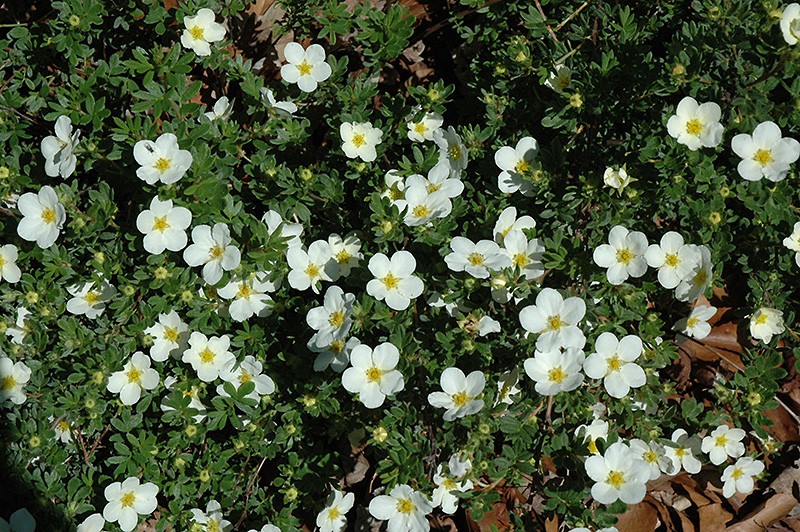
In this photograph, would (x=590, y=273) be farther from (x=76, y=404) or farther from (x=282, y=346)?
(x=76, y=404)

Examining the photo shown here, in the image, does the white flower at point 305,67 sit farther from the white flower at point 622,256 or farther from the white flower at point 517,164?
the white flower at point 622,256

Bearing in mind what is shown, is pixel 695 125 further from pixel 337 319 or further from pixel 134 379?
pixel 134 379

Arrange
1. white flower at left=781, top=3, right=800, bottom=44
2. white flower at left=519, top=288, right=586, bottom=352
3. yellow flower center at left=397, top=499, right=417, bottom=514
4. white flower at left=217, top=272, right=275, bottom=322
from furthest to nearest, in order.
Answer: white flower at left=217, top=272, right=275, bottom=322 → yellow flower center at left=397, top=499, right=417, bottom=514 → white flower at left=519, top=288, right=586, bottom=352 → white flower at left=781, top=3, right=800, bottom=44

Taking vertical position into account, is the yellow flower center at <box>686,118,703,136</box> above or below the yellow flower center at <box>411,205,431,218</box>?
above

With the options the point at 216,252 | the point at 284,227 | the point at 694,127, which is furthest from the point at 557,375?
the point at 216,252

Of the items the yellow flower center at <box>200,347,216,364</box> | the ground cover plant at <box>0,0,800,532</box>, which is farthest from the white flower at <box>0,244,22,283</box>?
the yellow flower center at <box>200,347,216,364</box>

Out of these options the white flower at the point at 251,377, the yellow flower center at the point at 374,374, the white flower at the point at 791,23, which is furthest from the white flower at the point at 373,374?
the white flower at the point at 791,23

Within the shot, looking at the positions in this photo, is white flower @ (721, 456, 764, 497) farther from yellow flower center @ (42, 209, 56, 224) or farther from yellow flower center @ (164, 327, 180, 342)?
yellow flower center @ (42, 209, 56, 224)
